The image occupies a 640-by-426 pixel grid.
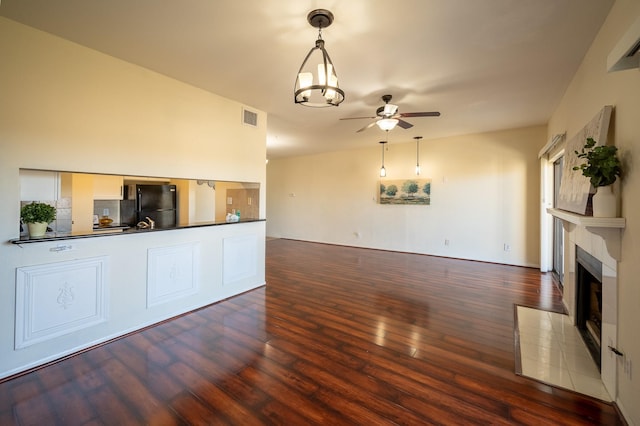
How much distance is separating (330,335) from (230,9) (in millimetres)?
2962

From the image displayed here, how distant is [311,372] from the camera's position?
2.22 meters

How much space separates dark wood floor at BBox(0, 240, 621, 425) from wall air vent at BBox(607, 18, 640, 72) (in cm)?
215

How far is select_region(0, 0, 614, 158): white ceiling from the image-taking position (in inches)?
80.6

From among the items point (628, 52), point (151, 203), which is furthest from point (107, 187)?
point (628, 52)

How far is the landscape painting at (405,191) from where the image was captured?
22.3 ft

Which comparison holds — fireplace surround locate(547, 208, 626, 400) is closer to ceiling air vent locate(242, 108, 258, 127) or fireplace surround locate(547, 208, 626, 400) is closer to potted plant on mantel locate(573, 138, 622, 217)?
potted plant on mantel locate(573, 138, 622, 217)

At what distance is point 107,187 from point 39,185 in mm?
778

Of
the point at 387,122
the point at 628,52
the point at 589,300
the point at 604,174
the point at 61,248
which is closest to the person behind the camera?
the point at 628,52

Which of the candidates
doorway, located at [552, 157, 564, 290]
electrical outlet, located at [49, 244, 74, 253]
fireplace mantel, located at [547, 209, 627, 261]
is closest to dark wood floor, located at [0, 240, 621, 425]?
electrical outlet, located at [49, 244, 74, 253]

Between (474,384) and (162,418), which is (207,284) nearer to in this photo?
(162,418)

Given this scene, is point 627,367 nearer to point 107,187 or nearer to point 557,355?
point 557,355

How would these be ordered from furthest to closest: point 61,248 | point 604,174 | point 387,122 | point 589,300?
point 387,122 → point 589,300 → point 61,248 → point 604,174

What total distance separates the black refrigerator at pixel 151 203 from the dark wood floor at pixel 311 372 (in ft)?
5.06

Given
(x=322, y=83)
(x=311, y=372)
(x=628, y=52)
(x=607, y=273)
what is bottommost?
(x=311, y=372)
